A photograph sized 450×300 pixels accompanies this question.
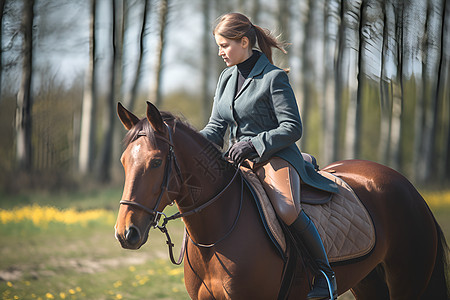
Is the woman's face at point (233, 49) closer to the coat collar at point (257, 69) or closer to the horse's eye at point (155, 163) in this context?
the coat collar at point (257, 69)

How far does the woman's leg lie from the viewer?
294 centimetres

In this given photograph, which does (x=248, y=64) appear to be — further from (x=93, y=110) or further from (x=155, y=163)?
(x=93, y=110)

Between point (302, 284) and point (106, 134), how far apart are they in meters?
11.5

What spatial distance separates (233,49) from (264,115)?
20.5 inches

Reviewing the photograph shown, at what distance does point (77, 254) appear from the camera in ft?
27.5

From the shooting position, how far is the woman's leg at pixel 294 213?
294 cm

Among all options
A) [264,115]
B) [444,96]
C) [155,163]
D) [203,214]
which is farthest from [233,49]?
[444,96]

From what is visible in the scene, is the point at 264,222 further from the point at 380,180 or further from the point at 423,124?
the point at 423,124

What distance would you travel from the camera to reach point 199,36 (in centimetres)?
2053

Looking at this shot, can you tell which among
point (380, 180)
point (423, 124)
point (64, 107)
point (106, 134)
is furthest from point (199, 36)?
point (380, 180)

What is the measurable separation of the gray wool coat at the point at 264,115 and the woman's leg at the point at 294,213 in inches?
4.0

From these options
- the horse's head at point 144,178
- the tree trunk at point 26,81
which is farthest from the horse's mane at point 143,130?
the tree trunk at point 26,81

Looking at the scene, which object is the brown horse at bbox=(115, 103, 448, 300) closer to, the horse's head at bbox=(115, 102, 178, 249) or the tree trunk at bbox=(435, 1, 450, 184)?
the horse's head at bbox=(115, 102, 178, 249)

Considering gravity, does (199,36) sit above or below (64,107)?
above
